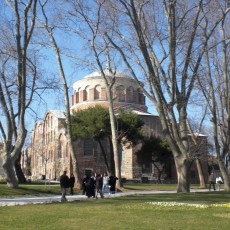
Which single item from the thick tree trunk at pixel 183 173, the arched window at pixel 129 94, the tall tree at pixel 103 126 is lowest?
the thick tree trunk at pixel 183 173

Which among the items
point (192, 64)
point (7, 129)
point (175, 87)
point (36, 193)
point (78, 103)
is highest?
point (78, 103)

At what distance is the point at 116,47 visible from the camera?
2173cm

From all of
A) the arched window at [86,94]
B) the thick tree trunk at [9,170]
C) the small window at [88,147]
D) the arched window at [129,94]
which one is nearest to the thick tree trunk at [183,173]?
the thick tree trunk at [9,170]

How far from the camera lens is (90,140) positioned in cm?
5441

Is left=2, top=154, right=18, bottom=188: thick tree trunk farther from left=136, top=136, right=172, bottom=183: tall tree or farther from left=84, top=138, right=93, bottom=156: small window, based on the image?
left=84, top=138, right=93, bottom=156: small window

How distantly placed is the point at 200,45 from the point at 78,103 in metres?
41.8

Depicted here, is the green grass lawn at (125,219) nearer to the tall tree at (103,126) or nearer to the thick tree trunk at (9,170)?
the thick tree trunk at (9,170)

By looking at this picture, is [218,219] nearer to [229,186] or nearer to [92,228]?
[92,228]

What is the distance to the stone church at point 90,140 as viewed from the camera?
5412cm

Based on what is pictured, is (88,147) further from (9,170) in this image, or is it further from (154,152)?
(9,170)

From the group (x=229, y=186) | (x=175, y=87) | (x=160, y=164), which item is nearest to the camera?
(x=175, y=87)

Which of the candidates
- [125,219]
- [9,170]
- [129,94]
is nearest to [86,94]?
[129,94]

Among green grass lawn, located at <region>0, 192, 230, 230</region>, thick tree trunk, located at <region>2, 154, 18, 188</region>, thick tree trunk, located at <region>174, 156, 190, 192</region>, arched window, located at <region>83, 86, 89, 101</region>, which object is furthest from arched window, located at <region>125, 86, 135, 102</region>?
green grass lawn, located at <region>0, 192, 230, 230</region>

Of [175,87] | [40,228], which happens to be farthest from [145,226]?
[175,87]
